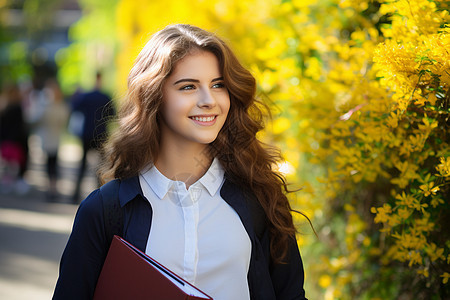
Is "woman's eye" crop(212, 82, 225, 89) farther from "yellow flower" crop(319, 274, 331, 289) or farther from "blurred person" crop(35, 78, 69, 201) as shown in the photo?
"blurred person" crop(35, 78, 69, 201)

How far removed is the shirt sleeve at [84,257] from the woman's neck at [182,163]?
291mm

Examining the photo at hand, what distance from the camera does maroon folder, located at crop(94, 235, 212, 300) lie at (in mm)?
1778

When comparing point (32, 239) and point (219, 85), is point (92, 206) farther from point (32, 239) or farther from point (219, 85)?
point (32, 239)

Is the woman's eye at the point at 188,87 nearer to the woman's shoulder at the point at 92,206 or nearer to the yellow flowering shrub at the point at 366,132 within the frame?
the woman's shoulder at the point at 92,206

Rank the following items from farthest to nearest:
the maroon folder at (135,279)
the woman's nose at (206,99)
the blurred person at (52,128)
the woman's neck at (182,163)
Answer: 1. the blurred person at (52,128)
2. the woman's neck at (182,163)
3. the woman's nose at (206,99)
4. the maroon folder at (135,279)

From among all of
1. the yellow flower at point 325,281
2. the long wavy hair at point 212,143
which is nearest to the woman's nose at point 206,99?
the long wavy hair at point 212,143

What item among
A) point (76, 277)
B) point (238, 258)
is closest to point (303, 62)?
point (238, 258)

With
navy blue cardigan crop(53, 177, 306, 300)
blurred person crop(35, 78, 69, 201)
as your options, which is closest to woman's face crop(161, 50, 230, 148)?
navy blue cardigan crop(53, 177, 306, 300)

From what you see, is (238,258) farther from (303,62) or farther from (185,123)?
(303,62)

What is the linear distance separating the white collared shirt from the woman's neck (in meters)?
0.07

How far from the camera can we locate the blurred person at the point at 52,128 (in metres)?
9.96

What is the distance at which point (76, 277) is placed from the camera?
2020mm

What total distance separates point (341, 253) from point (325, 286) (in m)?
0.24

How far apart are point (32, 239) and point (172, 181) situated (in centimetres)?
565
